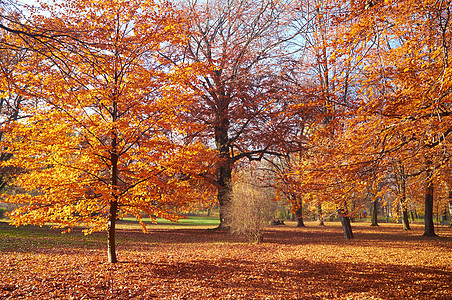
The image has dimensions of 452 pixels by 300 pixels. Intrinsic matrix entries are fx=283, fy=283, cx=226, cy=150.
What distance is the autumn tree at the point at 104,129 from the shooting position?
21.8ft

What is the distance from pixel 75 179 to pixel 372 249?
36.0 ft

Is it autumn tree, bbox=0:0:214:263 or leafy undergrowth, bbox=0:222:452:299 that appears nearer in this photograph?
leafy undergrowth, bbox=0:222:452:299

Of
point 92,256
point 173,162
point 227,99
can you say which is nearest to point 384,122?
point 173,162

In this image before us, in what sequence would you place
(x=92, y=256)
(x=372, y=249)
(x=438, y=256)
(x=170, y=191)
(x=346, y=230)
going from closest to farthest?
(x=170, y=191), (x=92, y=256), (x=438, y=256), (x=372, y=249), (x=346, y=230)

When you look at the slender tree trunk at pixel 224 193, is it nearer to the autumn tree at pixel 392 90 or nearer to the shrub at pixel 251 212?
the shrub at pixel 251 212

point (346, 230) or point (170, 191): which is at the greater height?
point (170, 191)

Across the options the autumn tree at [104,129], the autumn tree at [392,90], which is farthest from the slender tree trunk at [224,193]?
the autumn tree at [392,90]

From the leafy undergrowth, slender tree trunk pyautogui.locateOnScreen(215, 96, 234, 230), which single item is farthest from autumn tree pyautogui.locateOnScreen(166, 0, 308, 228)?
the leafy undergrowth

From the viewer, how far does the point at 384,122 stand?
5.66 m

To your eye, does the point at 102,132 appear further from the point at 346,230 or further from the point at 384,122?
the point at 346,230

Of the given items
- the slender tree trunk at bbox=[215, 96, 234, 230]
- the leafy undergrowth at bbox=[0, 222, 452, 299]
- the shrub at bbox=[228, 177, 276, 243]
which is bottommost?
the leafy undergrowth at bbox=[0, 222, 452, 299]

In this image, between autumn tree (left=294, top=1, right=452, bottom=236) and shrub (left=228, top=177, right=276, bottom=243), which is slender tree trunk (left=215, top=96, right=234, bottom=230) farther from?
autumn tree (left=294, top=1, right=452, bottom=236)

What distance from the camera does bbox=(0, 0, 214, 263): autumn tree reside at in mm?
6656

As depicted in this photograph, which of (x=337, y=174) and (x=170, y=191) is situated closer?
(x=337, y=174)
